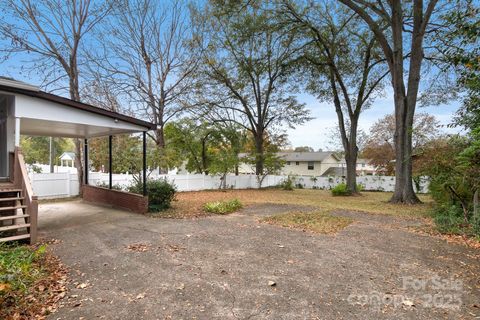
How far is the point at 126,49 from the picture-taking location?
15320mm

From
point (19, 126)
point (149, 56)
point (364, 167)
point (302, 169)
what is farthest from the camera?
point (364, 167)

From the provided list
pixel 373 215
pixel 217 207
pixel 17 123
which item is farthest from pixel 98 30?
pixel 373 215

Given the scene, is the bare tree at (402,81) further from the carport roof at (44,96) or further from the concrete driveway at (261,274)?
the carport roof at (44,96)

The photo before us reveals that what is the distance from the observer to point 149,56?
52.0 ft

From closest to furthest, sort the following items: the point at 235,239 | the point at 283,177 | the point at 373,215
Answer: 1. the point at 235,239
2. the point at 373,215
3. the point at 283,177

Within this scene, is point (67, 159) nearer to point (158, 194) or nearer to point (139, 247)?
point (158, 194)

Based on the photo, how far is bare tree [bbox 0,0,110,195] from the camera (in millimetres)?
11500

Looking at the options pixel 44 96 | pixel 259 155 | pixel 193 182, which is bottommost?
pixel 193 182

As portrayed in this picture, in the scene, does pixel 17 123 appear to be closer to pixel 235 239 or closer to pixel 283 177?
pixel 235 239

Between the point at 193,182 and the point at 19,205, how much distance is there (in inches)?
454

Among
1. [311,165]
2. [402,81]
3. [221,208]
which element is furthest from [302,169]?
[221,208]

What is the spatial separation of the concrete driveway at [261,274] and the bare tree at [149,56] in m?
10.9

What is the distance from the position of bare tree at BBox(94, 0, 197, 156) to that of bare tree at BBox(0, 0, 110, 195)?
1649mm

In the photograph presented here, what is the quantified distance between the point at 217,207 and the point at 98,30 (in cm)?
1164
